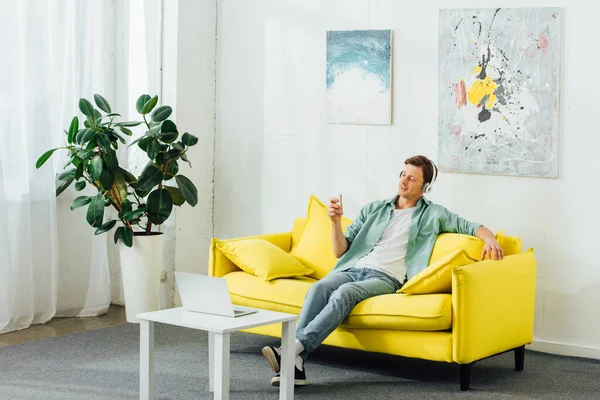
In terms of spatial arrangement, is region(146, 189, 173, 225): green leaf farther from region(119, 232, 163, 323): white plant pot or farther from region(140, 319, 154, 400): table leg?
region(140, 319, 154, 400): table leg

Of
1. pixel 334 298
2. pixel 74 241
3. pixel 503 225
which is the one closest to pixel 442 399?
pixel 334 298

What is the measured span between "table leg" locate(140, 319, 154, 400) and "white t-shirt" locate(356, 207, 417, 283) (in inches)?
50.6

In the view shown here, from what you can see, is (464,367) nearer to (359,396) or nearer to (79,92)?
(359,396)

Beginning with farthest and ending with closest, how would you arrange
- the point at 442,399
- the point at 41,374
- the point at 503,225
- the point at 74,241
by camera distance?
Result: the point at 74,241
the point at 503,225
the point at 41,374
the point at 442,399

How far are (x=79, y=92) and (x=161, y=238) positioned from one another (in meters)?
1.09

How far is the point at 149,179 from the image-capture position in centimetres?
541

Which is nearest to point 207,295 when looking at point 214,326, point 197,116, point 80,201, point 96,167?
point 214,326

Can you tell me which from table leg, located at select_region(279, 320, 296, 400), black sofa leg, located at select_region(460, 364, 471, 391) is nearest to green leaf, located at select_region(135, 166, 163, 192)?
table leg, located at select_region(279, 320, 296, 400)

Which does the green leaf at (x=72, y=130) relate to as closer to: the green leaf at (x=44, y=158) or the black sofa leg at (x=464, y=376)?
the green leaf at (x=44, y=158)

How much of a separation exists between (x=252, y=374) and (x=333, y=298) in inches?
22.6

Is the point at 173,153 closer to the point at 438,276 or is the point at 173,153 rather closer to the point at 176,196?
the point at 176,196

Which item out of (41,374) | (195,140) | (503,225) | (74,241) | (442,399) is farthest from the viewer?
(74,241)

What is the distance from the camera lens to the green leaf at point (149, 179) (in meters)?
5.40

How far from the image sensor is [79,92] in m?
5.85
